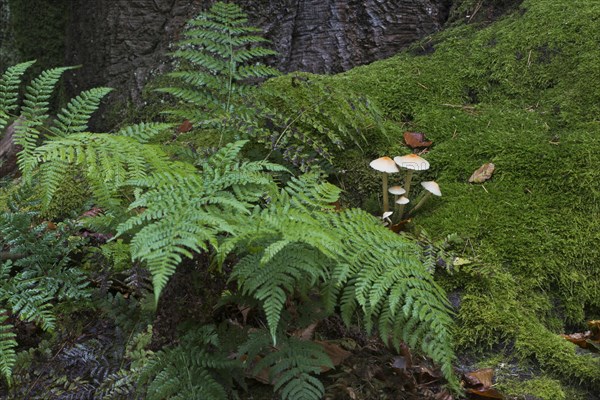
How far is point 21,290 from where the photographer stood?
244 cm

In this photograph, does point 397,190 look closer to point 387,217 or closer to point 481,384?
point 387,217

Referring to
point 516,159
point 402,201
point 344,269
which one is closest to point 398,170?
point 402,201

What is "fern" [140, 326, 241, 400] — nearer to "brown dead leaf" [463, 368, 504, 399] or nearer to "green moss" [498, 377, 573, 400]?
"brown dead leaf" [463, 368, 504, 399]

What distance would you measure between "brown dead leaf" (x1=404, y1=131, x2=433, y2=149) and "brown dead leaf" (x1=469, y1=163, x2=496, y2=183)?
16.4 inches

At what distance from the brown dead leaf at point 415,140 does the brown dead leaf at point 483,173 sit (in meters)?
0.42

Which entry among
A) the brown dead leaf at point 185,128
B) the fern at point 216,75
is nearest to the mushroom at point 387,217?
the fern at point 216,75

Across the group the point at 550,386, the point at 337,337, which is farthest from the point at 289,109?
the point at 550,386

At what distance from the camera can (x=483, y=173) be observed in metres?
3.46

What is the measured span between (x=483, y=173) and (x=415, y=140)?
1.76ft

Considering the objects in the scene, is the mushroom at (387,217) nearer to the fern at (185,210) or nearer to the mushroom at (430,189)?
the mushroom at (430,189)

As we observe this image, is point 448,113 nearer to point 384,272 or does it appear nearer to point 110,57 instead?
point 384,272

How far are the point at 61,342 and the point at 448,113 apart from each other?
9.51 ft

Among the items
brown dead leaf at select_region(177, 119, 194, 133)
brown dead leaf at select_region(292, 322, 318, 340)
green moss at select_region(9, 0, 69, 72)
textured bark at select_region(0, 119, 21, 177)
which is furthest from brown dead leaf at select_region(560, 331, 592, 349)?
green moss at select_region(9, 0, 69, 72)

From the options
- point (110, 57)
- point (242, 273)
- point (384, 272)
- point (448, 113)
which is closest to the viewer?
point (242, 273)
